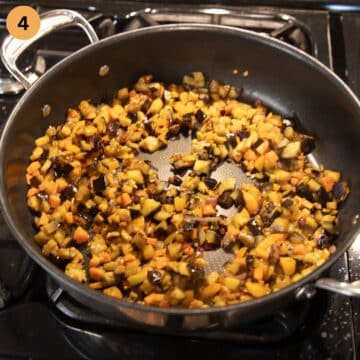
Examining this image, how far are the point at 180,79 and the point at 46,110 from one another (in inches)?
12.8

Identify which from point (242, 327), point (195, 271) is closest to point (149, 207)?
point (195, 271)

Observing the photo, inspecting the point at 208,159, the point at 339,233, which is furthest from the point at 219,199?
the point at 339,233

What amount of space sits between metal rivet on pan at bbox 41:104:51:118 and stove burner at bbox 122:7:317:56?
0.30 meters

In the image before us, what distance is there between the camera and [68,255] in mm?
1006

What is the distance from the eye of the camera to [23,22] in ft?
4.07

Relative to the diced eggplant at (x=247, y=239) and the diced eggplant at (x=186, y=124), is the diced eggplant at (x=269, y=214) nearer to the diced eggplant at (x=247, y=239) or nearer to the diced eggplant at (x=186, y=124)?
the diced eggplant at (x=247, y=239)

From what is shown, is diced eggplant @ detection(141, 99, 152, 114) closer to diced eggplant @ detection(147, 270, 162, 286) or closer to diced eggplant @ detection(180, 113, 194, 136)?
diced eggplant @ detection(180, 113, 194, 136)

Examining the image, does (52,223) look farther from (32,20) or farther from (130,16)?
(130,16)

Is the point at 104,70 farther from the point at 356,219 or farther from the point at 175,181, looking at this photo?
the point at 356,219

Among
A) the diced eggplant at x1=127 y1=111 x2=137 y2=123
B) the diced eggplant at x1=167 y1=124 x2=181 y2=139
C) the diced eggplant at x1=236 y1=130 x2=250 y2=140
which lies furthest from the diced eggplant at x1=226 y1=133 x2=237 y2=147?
the diced eggplant at x1=127 y1=111 x2=137 y2=123

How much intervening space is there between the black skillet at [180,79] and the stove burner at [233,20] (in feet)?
0.37

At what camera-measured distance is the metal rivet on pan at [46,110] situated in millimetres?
1153

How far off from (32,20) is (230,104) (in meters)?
0.48

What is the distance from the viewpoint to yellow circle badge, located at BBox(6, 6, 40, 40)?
46.2 inches
